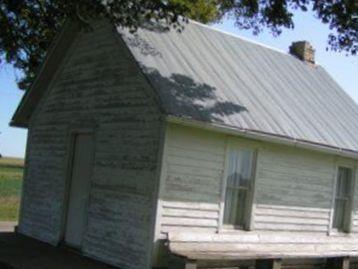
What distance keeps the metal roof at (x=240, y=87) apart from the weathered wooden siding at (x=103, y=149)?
0.56 metres

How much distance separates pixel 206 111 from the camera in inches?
483

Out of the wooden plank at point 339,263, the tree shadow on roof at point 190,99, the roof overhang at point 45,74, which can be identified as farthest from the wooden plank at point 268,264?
the roof overhang at point 45,74

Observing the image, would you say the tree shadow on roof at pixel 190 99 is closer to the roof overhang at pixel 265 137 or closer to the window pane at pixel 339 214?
the roof overhang at pixel 265 137

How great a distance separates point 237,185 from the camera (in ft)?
43.7

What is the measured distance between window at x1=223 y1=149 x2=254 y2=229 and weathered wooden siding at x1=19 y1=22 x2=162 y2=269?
1.89m

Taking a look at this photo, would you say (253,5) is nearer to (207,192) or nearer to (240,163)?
(240,163)

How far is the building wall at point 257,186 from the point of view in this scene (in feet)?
39.6

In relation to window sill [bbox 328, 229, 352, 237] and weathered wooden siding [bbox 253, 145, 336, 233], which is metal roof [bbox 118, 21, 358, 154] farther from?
window sill [bbox 328, 229, 352, 237]

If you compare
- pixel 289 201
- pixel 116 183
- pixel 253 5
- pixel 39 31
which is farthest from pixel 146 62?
pixel 39 31

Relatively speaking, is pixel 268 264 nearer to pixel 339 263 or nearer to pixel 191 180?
pixel 191 180

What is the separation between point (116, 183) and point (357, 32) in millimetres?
6003

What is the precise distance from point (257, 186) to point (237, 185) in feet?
1.62

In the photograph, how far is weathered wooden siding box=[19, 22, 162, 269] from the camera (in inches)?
484

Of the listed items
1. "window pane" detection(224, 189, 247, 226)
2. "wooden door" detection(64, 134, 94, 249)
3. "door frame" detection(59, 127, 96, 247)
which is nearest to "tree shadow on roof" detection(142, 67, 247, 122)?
"window pane" detection(224, 189, 247, 226)
